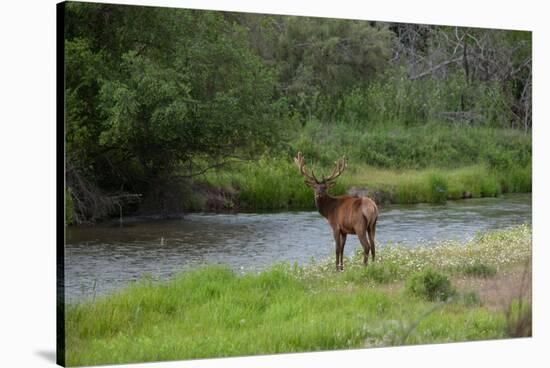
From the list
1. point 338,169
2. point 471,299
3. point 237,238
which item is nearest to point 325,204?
point 338,169

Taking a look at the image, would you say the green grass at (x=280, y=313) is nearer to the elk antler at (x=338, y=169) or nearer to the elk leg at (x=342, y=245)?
the elk leg at (x=342, y=245)

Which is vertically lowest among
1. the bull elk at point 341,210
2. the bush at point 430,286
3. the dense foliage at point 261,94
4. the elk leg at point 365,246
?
the bush at point 430,286

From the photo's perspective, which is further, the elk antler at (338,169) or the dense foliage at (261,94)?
the elk antler at (338,169)

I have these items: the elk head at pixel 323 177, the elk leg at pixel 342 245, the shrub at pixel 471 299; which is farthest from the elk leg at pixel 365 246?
the shrub at pixel 471 299

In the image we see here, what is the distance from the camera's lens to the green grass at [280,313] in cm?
876

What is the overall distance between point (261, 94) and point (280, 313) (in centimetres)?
221

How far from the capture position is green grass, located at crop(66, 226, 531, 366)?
8.76 meters

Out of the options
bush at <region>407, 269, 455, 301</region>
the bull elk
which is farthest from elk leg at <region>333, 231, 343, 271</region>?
bush at <region>407, 269, 455, 301</region>

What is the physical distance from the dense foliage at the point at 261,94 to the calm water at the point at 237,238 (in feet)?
1.05

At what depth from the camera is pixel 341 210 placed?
10.2 metres

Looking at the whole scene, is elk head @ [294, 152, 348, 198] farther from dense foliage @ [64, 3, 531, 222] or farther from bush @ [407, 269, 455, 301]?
bush @ [407, 269, 455, 301]

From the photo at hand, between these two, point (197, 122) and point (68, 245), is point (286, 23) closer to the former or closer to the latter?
point (197, 122)

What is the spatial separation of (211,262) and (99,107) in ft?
5.83

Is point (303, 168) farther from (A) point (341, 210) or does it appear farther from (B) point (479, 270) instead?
(B) point (479, 270)
